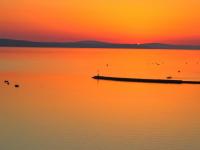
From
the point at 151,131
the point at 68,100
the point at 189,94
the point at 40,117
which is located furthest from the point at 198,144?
the point at 189,94

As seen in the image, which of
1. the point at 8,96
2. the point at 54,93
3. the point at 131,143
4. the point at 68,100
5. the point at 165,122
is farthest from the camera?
the point at 54,93

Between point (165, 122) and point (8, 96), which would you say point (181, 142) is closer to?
point (165, 122)

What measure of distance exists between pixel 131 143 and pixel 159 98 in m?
17.0

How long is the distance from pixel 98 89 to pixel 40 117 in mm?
17105

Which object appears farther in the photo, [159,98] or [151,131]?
[159,98]

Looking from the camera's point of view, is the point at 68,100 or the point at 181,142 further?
the point at 68,100

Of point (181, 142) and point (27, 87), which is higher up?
point (27, 87)

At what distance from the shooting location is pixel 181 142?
20.5 metres

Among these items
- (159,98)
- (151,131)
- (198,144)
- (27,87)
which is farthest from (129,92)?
(198,144)

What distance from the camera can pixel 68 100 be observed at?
33.6 meters

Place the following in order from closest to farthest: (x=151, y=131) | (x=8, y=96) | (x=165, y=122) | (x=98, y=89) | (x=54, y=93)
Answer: (x=151, y=131), (x=165, y=122), (x=8, y=96), (x=54, y=93), (x=98, y=89)

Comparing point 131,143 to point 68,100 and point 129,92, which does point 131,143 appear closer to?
point 68,100

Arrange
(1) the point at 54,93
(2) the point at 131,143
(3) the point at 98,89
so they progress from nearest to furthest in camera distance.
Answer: (2) the point at 131,143 < (1) the point at 54,93 < (3) the point at 98,89

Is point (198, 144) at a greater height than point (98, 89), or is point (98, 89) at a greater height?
point (98, 89)
